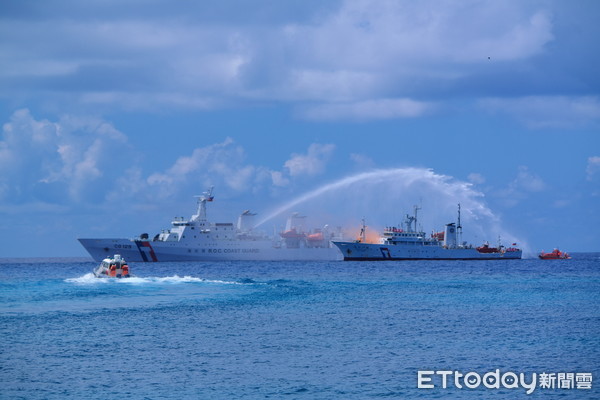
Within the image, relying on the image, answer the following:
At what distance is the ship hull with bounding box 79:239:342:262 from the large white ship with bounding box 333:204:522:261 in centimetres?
1211


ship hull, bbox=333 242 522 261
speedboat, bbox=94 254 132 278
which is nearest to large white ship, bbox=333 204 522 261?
ship hull, bbox=333 242 522 261

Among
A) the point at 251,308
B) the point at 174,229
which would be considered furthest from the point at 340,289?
the point at 174,229

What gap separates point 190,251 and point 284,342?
101 metres

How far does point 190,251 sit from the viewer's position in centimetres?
14025

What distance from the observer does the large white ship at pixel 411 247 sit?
148 meters

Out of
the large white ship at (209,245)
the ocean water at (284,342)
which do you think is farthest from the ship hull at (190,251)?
the ocean water at (284,342)

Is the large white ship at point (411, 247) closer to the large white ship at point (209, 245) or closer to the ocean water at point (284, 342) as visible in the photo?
the large white ship at point (209, 245)

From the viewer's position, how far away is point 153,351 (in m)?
38.8

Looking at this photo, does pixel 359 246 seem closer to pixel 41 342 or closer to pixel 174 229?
pixel 174 229

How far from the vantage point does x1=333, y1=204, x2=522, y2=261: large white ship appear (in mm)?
147875

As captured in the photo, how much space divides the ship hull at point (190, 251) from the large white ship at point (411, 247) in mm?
12112

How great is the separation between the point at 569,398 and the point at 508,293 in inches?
1794

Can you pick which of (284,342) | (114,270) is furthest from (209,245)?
(284,342)

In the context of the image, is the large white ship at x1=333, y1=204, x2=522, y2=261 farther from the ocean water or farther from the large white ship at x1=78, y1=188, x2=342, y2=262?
the ocean water
